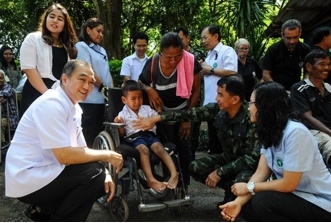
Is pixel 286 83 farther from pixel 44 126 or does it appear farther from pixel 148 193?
pixel 44 126

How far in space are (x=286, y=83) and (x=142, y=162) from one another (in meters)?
1.86

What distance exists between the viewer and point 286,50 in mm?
4242

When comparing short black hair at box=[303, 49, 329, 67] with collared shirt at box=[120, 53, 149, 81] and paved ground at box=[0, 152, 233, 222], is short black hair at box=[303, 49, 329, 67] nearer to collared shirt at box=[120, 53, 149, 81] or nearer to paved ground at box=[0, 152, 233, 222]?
paved ground at box=[0, 152, 233, 222]

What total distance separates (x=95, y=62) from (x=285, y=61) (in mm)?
1946

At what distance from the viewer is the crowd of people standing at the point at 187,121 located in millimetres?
2334

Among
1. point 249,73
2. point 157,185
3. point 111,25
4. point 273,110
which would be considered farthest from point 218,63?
point 111,25

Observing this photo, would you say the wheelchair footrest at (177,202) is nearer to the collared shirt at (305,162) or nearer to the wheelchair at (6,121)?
the collared shirt at (305,162)

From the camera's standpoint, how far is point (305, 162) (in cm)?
223

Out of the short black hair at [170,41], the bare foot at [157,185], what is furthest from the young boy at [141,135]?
the short black hair at [170,41]

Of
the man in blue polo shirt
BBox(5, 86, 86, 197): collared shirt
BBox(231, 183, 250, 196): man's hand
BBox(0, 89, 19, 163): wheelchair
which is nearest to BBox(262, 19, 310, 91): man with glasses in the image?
the man in blue polo shirt

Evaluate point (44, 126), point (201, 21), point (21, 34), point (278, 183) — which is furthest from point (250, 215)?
point (21, 34)

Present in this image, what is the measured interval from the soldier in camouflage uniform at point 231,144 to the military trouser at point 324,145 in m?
0.50

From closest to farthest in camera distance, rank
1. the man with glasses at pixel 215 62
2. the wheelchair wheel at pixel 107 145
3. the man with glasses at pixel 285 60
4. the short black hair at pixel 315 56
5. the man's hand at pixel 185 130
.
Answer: the wheelchair wheel at pixel 107 145 < the short black hair at pixel 315 56 < the man's hand at pixel 185 130 < the man with glasses at pixel 285 60 < the man with glasses at pixel 215 62

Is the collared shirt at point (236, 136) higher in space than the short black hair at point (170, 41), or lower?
lower
